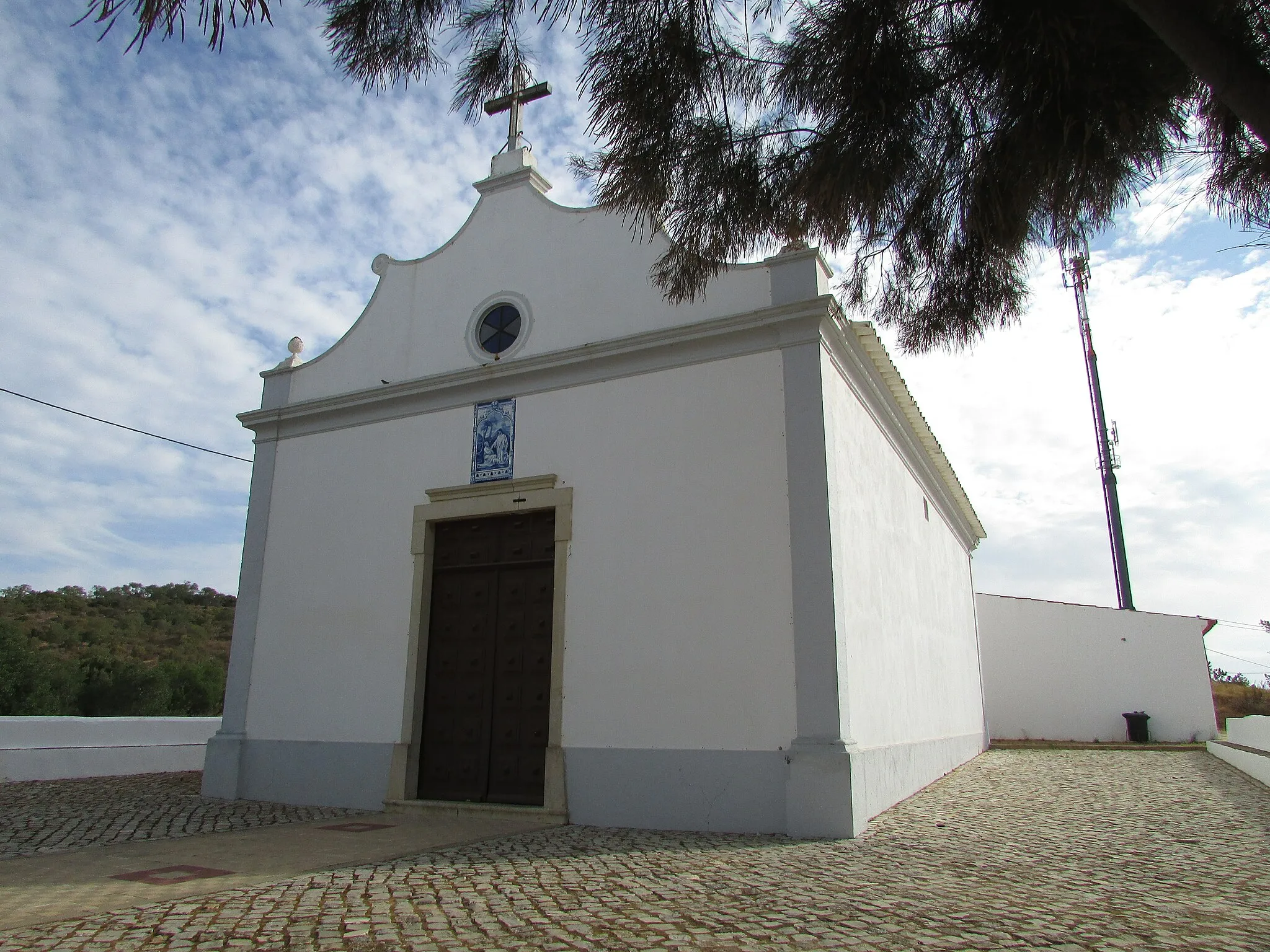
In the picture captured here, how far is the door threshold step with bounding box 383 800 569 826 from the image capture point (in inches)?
283

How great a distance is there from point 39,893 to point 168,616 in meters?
31.9

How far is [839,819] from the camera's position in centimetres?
618

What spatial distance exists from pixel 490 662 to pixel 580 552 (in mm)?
1378

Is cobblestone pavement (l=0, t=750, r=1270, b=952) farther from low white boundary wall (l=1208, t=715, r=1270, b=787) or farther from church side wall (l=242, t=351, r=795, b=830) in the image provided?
low white boundary wall (l=1208, t=715, r=1270, b=787)

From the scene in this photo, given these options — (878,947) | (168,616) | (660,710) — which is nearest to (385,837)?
(660,710)

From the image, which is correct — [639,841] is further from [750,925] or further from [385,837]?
[750,925]

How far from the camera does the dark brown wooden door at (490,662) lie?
7770 millimetres

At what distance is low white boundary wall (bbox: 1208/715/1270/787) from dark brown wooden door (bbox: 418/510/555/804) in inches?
323

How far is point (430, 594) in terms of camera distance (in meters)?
8.57

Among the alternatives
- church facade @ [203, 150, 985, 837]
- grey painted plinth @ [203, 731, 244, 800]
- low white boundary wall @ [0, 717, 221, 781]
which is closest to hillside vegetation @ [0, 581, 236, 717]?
low white boundary wall @ [0, 717, 221, 781]

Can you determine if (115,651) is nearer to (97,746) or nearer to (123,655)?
(123,655)

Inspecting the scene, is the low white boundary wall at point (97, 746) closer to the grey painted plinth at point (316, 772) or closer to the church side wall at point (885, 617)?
the grey painted plinth at point (316, 772)

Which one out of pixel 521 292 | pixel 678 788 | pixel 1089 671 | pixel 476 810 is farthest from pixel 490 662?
pixel 1089 671

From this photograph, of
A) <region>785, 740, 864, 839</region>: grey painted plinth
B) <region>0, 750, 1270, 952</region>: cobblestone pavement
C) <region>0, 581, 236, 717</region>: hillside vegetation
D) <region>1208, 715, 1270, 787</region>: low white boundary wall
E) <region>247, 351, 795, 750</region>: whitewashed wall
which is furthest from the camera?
<region>0, 581, 236, 717</region>: hillside vegetation
